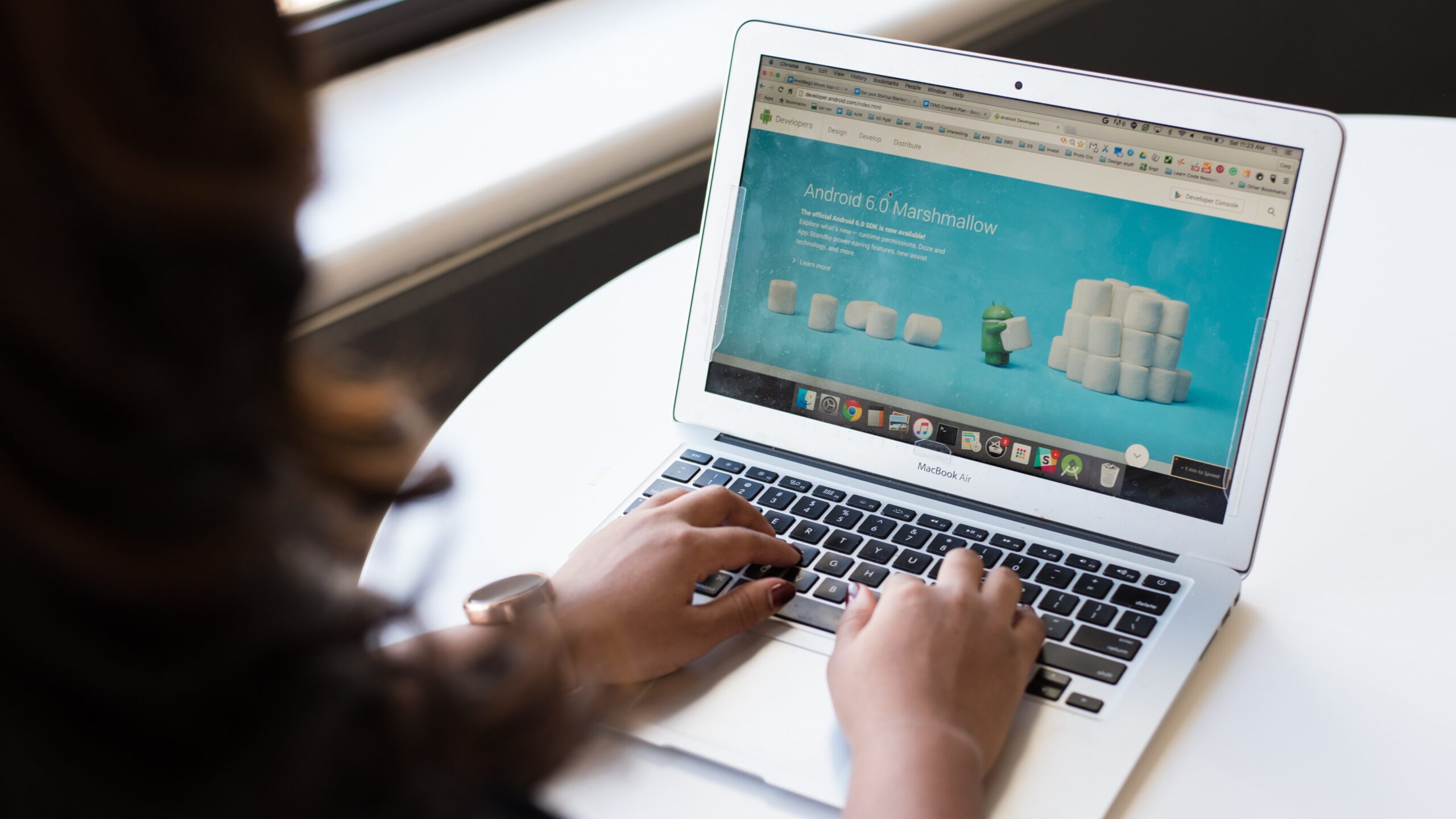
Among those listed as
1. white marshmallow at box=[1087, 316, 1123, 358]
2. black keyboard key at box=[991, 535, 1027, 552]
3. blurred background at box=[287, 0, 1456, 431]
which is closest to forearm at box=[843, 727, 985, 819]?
black keyboard key at box=[991, 535, 1027, 552]

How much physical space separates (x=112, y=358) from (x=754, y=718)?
401mm

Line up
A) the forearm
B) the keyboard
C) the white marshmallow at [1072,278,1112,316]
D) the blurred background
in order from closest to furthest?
the forearm
the keyboard
the white marshmallow at [1072,278,1112,316]
the blurred background

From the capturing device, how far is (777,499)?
2.60 ft

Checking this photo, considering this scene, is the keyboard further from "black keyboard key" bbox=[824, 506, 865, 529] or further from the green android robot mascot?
the green android robot mascot

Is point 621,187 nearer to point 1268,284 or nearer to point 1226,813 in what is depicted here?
point 1268,284

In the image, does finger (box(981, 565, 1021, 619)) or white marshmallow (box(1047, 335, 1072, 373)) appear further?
white marshmallow (box(1047, 335, 1072, 373))

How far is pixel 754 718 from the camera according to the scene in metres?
0.62

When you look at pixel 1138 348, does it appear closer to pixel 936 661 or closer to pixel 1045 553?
pixel 1045 553

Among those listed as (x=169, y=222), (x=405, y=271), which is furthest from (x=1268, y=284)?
(x=405, y=271)

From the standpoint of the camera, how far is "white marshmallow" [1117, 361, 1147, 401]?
730 millimetres

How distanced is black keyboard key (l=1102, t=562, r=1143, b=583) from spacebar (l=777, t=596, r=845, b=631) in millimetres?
178

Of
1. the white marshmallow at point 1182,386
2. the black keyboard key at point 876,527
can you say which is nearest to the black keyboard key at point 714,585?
the black keyboard key at point 876,527

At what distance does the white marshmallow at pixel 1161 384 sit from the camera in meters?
0.72

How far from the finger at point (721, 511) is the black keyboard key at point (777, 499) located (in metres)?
0.03
